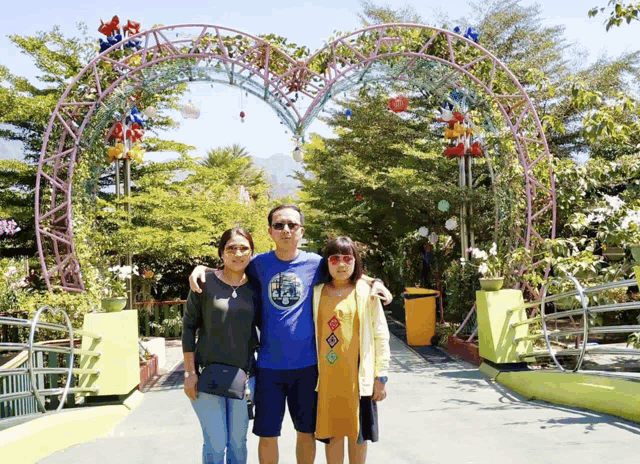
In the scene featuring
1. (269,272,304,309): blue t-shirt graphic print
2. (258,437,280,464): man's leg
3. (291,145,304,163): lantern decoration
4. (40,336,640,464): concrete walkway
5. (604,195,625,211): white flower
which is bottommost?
(40,336,640,464): concrete walkway

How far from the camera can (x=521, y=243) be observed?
9539 mm

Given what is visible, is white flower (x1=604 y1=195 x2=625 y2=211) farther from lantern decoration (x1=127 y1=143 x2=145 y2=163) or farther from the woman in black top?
lantern decoration (x1=127 y1=143 x2=145 y2=163)

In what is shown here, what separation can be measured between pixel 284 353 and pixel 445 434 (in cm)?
181

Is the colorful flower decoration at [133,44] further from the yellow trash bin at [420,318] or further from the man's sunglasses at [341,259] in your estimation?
the man's sunglasses at [341,259]

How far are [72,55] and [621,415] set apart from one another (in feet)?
38.0

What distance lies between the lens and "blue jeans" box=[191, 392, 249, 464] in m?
3.20

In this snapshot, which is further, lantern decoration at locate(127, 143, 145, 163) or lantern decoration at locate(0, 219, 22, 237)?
lantern decoration at locate(0, 219, 22, 237)

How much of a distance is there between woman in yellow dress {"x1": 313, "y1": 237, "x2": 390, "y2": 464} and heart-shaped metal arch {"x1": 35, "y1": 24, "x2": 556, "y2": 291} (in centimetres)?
600

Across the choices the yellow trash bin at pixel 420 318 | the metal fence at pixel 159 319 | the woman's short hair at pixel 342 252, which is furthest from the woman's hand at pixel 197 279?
the metal fence at pixel 159 319

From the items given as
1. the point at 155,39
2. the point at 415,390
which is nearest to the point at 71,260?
the point at 155,39

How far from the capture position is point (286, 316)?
327 centimetres

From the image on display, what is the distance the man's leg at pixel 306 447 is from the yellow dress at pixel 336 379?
4.0 inches

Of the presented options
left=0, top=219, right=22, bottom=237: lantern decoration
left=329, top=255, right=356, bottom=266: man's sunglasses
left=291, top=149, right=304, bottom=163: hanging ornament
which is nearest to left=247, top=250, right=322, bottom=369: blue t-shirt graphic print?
left=329, top=255, right=356, bottom=266: man's sunglasses

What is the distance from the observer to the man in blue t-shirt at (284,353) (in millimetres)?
3266
